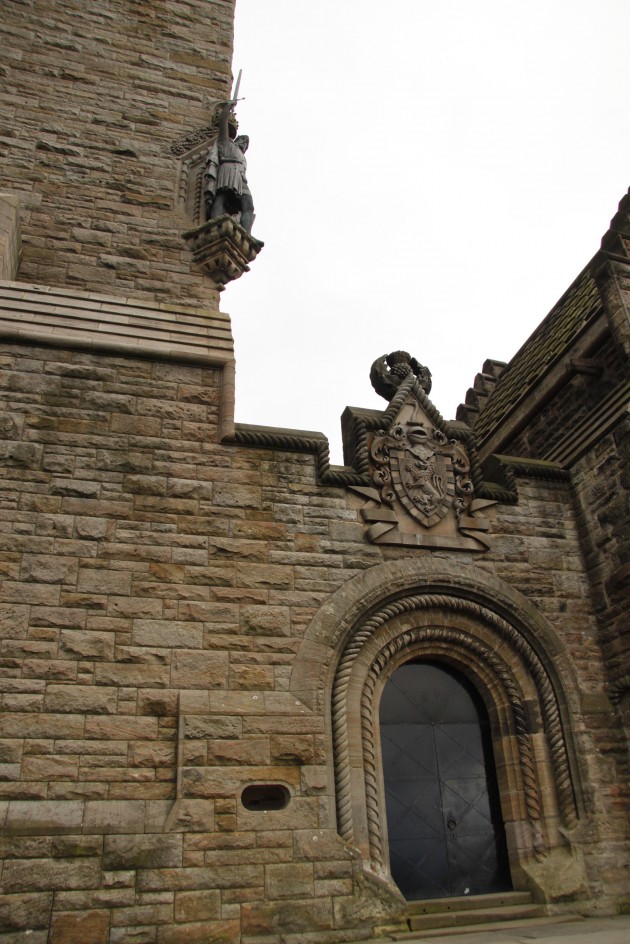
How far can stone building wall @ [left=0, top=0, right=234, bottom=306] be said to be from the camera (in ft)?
31.6

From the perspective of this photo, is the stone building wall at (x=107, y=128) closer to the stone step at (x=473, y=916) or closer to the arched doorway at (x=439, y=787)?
the arched doorway at (x=439, y=787)

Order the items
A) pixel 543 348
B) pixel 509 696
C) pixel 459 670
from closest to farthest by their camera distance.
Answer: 1. pixel 509 696
2. pixel 459 670
3. pixel 543 348

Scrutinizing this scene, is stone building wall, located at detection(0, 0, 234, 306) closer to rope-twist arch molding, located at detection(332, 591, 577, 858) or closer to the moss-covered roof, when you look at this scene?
rope-twist arch molding, located at detection(332, 591, 577, 858)

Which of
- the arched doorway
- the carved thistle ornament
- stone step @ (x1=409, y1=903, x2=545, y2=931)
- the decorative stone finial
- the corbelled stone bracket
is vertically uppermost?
the corbelled stone bracket

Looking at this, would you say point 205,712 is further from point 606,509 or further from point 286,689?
point 606,509

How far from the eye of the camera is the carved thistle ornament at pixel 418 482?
27.9 feet

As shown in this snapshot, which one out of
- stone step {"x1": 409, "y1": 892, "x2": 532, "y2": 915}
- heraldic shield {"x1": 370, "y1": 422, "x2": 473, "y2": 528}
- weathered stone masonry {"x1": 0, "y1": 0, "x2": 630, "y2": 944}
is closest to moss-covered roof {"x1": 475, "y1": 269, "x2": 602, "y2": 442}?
weathered stone masonry {"x1": 0, "y1": 0, "x2": 630, "y2": 944}

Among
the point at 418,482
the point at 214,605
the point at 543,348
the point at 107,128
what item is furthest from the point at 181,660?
the point at 543,348

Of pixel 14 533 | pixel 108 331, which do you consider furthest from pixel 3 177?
pixel 14 533

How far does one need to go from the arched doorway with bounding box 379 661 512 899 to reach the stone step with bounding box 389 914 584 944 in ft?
2.05

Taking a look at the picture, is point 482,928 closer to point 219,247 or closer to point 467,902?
point 467,902

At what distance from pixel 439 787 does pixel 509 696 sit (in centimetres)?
117

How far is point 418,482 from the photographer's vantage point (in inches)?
347

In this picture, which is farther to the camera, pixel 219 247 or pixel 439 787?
pixel 219 247
